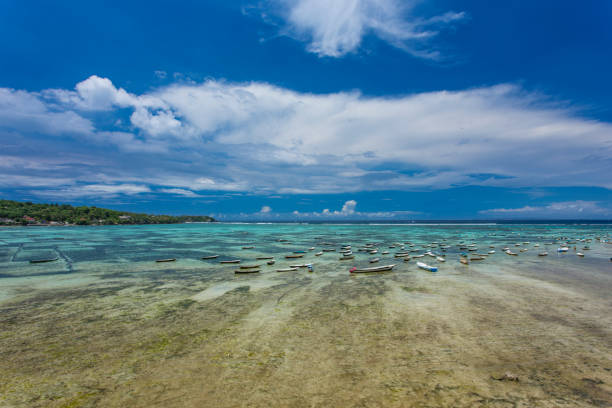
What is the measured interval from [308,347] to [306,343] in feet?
1.19

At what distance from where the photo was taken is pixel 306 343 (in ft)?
34.8

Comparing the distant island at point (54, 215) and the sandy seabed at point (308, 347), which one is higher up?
the distant island at point (54, 215)

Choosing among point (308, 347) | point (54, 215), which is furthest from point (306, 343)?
point (54, 215)

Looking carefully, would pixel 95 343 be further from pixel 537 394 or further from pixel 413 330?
pixel 537 394

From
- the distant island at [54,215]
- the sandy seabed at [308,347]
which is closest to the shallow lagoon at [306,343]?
the sandy seabed at [308,347]

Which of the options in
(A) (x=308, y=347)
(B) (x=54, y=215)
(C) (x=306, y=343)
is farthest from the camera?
(B) (x=54, y=215)

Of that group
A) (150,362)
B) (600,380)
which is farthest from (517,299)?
(150,362)

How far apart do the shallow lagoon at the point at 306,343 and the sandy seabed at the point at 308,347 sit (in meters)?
0.06

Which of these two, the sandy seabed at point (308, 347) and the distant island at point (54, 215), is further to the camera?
the distant island at point (54, 215)

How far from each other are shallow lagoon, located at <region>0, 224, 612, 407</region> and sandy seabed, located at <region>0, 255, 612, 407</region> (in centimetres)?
6

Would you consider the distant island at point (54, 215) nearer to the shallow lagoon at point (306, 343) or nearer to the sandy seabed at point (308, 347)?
the shallow lagoon at point (306, 343)

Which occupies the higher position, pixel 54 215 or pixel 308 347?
pixel 54 215

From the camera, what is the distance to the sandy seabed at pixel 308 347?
24.3 ft

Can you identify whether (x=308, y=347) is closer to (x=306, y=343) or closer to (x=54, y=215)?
(x=306, y=343)
